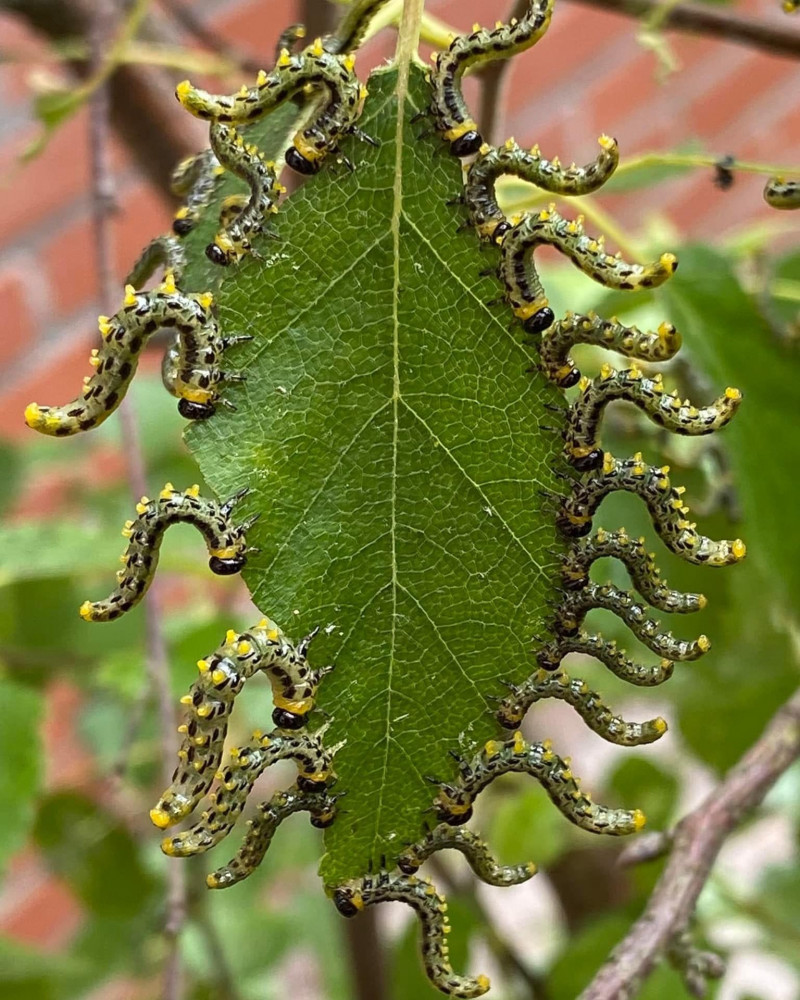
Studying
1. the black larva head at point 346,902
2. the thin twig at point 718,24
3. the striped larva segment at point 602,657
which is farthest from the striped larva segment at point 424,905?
the thin twig at point 718,24

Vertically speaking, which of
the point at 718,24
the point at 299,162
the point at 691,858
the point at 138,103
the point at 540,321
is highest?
the point at 138,103

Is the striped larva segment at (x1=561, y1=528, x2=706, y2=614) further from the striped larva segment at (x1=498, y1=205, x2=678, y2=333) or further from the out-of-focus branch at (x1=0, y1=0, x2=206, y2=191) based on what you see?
Result: the out-of-focus branch at (x1=0, y1=0, x2=206, y2=191)

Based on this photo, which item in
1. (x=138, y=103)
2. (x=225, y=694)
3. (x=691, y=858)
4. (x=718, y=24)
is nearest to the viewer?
(x=225, y=694)

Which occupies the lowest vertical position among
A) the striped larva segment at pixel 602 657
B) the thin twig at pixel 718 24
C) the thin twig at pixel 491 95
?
the striped larva segment at pixel 602 657

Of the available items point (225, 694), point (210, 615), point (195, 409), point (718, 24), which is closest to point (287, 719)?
point (225, 694)

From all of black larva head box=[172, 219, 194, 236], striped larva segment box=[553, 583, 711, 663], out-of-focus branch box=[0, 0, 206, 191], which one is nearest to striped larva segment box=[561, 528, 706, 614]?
striped larva segment box=[553, 583, 711, 663]

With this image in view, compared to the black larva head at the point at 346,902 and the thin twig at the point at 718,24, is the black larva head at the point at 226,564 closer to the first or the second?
the black larva head at the point at 346,902

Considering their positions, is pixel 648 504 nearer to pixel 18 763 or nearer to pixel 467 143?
pixel 467 143
